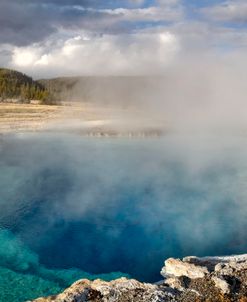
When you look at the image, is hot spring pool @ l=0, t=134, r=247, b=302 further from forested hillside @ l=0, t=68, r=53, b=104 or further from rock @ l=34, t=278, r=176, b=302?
forested hillside @ l=0, t=68, r=53, b=104

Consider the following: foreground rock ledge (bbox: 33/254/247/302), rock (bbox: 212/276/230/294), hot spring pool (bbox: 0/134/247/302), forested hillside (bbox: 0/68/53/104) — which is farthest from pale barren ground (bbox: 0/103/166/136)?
forested hillside (bbox: 0/68/53/104)

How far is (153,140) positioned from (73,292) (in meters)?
23.2

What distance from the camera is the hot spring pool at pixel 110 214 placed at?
38.7ft

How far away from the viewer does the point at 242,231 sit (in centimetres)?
1395

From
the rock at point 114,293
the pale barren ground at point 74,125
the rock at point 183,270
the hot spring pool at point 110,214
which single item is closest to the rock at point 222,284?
the rock at point 183,270

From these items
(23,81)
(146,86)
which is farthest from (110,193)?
(146,86)

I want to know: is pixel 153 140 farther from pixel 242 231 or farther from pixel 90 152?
pixel 242 231

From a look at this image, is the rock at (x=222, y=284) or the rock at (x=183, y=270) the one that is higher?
the rock at (x=222, y=284)

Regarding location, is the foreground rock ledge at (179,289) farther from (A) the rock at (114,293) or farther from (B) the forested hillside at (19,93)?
(B) the forested hillside at (19,93)

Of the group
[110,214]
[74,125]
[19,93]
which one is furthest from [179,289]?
[19,93]

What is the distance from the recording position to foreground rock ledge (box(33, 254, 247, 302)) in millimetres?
8500

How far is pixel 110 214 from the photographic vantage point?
15.2 meters

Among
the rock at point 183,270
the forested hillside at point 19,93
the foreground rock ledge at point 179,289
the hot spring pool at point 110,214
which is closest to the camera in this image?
the foreground rock ledge at point 179,289

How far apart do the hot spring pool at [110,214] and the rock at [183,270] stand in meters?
1.01
